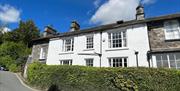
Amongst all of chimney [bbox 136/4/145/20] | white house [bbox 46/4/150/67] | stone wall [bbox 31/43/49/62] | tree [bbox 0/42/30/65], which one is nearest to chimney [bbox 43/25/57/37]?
stone wall [bbox 31/43/49/62]

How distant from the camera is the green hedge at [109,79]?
9430 mm

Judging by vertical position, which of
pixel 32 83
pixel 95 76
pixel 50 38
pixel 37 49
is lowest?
pixel 32 83

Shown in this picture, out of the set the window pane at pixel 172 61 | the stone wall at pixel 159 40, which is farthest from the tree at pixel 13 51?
the window pane at pixel 172 61

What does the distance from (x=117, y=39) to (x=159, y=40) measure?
416 cm

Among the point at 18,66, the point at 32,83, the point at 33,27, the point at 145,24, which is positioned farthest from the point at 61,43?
the point at 33,27

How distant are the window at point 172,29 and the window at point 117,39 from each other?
3933mm

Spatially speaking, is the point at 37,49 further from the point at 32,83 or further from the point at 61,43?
the point at 32,83

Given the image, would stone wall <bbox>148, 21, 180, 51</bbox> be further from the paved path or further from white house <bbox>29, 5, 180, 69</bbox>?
the paved path

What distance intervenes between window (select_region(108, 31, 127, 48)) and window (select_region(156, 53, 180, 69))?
143 inches

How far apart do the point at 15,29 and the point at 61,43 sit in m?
34.4

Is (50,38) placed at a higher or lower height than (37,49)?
higher

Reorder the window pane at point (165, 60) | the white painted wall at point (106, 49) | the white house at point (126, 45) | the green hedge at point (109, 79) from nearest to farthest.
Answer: the green hedge at point (109, 79)
the window pane at point (165, 60)
the white house at point (126, 45)
the white painted wall at point (106, 49)

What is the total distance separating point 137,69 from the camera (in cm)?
1030

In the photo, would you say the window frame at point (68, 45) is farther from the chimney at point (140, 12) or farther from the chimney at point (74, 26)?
the chimney at point (140, 12)
